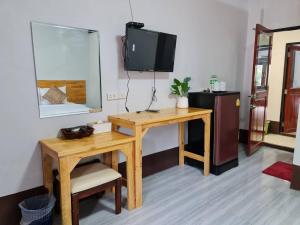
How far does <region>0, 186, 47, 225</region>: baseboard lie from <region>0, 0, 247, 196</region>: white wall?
0.06m

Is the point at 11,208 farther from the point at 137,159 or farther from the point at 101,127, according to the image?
the point at 137,159

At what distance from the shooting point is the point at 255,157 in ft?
12.5

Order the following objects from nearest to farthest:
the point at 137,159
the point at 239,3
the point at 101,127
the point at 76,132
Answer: the point at 76,132, the point at 137,159, the point at 101,127, the point at 239,3

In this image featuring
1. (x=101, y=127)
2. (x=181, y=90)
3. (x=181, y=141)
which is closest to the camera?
(x=101, y=127)

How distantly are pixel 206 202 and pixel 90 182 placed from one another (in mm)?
1287

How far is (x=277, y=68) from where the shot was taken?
16.8 feet

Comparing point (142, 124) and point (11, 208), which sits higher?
point (142, 124)

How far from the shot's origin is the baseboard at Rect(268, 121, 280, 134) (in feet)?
17.2

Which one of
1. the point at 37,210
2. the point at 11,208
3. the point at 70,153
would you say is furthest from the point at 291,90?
the point at 11,208

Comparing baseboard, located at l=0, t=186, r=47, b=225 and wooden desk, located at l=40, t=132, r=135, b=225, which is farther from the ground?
wooden desk, located at l=40, t=132, r=135, b=225

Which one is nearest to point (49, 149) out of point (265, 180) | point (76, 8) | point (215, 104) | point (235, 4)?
point (76, 8)

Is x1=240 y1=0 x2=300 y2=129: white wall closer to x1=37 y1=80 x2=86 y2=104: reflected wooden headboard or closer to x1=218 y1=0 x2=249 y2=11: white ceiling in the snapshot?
x1=218 y1=0 x2=249 y2=11: white ceiling

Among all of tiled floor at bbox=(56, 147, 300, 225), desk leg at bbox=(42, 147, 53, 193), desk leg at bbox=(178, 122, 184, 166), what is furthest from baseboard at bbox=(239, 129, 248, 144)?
desk leg at bbox=(42, 147, 53, 193)

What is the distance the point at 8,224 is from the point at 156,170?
5.93ft
